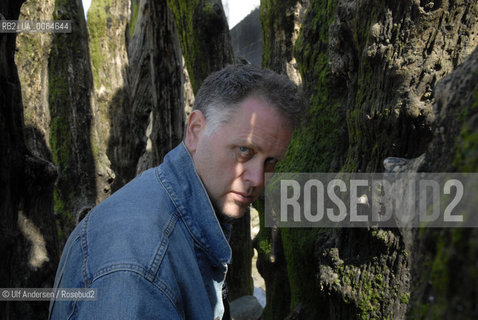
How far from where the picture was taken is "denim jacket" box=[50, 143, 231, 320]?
1169 millimetres

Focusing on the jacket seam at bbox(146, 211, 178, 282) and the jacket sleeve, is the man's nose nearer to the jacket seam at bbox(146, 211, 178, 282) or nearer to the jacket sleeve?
the jacket seam at bbox(146, 211, 178, 282)

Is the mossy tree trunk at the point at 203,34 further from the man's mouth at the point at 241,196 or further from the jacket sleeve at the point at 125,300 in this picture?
the jacket sleeve at the point at 125,300

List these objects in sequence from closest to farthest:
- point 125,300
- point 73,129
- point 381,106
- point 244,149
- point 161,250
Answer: point 125,300, point 161,250, point 244,149, point 381,106, point 73,129

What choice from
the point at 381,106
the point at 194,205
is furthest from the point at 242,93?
the point at 381,106

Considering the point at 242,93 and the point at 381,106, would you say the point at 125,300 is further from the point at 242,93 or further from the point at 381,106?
the point at 381,106

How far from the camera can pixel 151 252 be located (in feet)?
4.05

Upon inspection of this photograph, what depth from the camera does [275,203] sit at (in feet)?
10.5

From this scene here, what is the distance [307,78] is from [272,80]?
177 cm

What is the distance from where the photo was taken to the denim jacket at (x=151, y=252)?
1.17m

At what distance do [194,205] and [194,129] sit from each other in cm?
36

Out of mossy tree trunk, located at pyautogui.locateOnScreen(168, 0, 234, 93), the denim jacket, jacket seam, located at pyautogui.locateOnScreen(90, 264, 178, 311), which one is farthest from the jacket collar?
mossy tree trunk, located at pyautogui.locateOnScreen(168, 0, 234, 93)

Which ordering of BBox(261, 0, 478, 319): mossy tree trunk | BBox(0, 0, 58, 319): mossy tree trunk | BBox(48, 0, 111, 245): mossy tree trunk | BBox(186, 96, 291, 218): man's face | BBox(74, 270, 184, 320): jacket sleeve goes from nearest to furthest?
BBox(74, 270, 184, 320): jacket sleeve, BBox(186, 96, 291, 218): man's face, BBox(0, 0, 58, 319): mossy tree trunk, BBox(261, 0, 478, 319): mossy tree trunk, BBox(48, 0, 111, 245): mossy tree trunk

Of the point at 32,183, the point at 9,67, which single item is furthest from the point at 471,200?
the point at 32,183

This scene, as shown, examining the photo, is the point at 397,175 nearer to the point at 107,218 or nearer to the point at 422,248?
the point at 422,248
